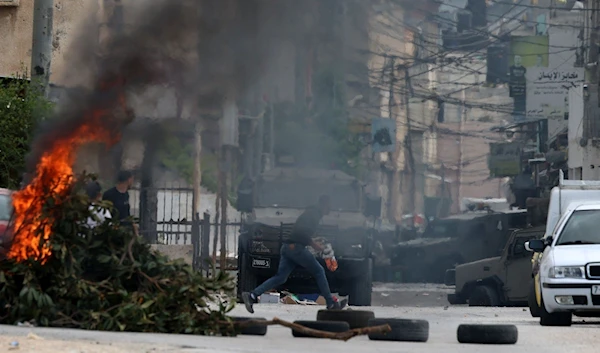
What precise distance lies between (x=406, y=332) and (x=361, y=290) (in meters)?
9.40

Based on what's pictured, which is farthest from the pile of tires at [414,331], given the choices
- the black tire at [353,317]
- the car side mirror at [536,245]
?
the car side mirror at [536,245]

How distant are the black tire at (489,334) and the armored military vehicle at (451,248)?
2389cm

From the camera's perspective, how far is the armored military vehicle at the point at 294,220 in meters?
21.8

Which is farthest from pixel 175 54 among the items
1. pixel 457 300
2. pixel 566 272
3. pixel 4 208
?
pixel 457 300

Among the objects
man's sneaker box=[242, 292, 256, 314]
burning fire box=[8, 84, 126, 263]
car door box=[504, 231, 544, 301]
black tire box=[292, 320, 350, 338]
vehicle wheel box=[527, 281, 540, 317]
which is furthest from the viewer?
car door box=[504, 231, 544, 301]

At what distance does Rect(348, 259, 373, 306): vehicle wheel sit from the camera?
21.9 m

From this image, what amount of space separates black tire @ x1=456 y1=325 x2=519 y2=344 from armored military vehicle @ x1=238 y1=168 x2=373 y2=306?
28.8 ft

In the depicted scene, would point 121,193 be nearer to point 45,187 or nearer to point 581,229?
point 45,187

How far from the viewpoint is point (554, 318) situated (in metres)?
15.4

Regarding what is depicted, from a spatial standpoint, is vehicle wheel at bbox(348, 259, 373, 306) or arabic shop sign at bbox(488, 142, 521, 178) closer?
vehicle wheel at bbox(348, 259, 373, 306)

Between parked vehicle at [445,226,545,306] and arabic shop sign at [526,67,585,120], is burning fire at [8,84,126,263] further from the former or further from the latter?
arabic shop sign at [526,67,585,120]

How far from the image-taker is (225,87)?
1533cm

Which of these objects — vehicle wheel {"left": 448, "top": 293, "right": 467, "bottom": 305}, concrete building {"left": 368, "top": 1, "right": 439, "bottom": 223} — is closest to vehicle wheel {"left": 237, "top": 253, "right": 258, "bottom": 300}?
concrete building {"left": 368, "top": 1, "right": 439, "bottom": 223}

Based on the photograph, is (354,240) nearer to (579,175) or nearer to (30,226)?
(30,226)
